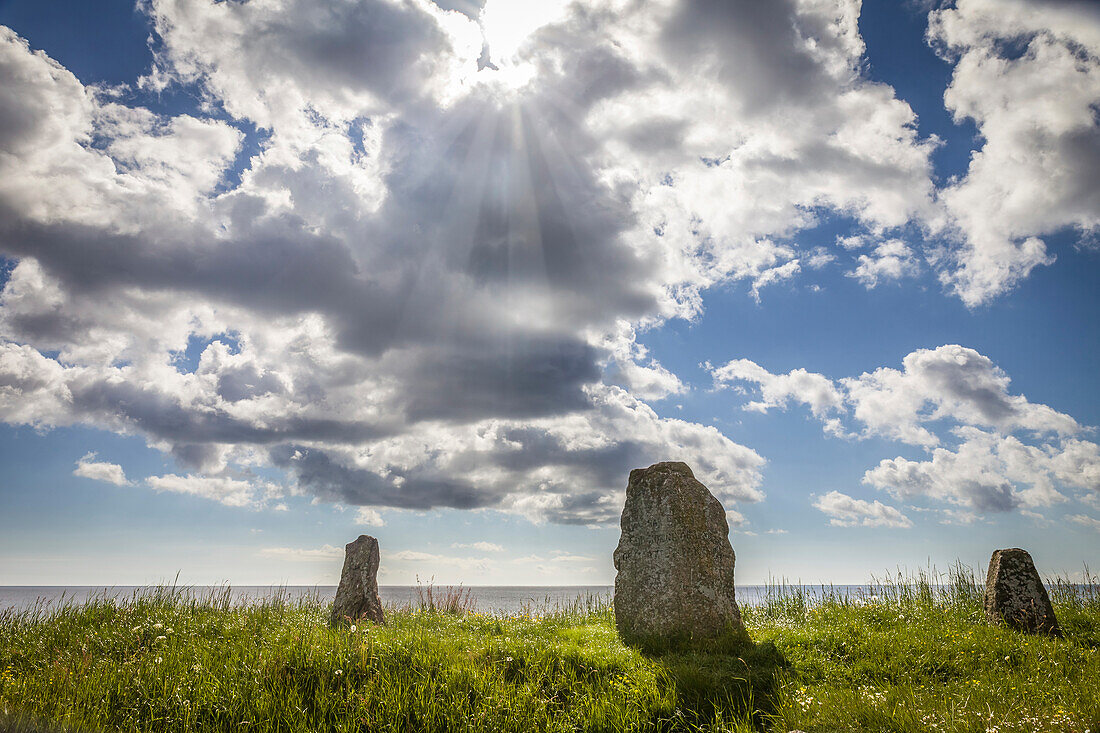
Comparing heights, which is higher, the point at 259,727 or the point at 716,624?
the point at 716,624

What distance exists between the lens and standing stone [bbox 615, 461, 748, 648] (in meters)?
13.7

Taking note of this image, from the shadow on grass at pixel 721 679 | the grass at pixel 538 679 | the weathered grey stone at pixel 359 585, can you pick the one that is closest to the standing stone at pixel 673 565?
the shadow on grass at pixel 721 679

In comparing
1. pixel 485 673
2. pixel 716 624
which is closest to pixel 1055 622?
pixel 716 624

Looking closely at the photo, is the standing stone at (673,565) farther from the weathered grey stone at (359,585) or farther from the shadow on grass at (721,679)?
the weathered grey stone at (359,585)

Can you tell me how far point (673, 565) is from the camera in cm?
1422

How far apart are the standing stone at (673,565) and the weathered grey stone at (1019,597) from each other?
605cm

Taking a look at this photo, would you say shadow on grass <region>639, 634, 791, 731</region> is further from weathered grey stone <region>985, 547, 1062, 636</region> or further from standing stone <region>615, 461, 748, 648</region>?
weathered grey stone <region>985, 547, 1062, 636</region>

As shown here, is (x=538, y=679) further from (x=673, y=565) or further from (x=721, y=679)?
(x=673, y=565)

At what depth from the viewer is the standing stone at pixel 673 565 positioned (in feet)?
44.9

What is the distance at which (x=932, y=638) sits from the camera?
1230 cm

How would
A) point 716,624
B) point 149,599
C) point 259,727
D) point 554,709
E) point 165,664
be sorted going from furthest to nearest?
point 149,599 → point 716,624 → point 165,664 → point 554,709 → point 259,727

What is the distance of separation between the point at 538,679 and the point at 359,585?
28.8ft

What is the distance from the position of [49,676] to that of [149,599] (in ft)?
23.8

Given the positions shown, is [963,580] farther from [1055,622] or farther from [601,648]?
[601,648]
